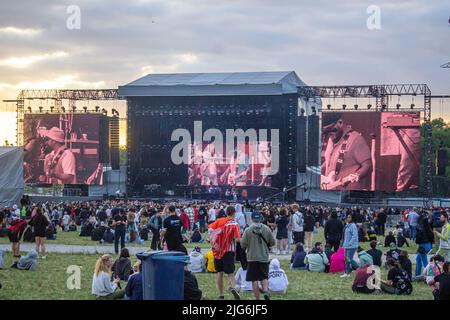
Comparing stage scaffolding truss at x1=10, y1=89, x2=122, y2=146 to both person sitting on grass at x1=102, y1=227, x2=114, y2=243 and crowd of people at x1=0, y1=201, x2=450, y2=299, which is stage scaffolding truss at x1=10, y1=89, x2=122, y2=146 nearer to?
crowd of people at x1=0, y1=201, x2=450, y2=299

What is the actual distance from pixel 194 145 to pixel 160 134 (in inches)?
110

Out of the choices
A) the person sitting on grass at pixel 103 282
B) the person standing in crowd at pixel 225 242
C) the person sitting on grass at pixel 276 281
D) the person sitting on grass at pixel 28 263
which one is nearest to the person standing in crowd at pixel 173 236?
the person sitting on grass at pixel 276 281

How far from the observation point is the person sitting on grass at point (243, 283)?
1371cm

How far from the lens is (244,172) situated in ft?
175

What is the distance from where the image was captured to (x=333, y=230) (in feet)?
60.1

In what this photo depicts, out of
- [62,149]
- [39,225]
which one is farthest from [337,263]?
[62,149]

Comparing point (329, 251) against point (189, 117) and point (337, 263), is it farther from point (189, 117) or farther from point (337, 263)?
point (189, 117)

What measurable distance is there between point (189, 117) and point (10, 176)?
19.2 metres

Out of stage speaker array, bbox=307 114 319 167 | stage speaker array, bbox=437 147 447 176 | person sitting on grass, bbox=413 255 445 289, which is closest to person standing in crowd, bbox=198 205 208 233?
stage speaker array, bbox=437 147 447 176

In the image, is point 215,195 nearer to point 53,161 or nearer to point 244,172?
point 244,172

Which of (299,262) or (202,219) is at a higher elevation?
(299,262)

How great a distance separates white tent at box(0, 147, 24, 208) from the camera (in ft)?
125
